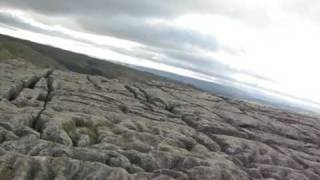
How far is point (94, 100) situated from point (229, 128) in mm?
51099

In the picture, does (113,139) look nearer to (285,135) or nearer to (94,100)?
(94,100)

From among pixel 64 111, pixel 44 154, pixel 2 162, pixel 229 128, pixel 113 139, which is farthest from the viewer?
pixel 229 128

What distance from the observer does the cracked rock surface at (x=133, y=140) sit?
11025 centimetres

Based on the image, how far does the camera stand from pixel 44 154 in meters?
115

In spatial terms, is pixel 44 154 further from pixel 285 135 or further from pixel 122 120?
pixel 285 135

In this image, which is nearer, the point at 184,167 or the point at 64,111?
the point at 184,167

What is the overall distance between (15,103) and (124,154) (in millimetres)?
53211

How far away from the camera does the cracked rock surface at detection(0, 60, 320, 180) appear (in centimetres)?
11025

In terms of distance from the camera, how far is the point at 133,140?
13312cm

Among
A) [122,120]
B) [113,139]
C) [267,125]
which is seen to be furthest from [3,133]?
[267,125]

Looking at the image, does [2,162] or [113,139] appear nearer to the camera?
[2,162]

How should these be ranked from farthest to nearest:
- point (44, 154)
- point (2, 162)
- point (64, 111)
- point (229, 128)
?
point (229, 128)
point (64, 111)
point (44, 154)
point (2, 162)

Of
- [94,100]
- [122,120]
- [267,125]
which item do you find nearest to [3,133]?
[122,120]

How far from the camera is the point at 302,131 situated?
18925 centimetres
